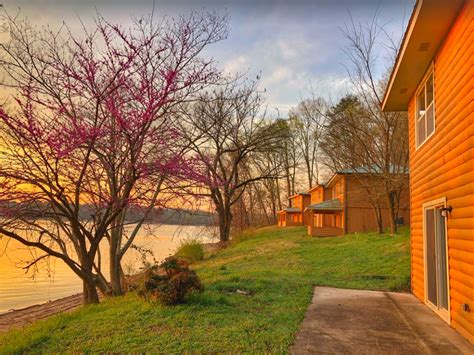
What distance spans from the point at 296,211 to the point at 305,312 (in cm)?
2719

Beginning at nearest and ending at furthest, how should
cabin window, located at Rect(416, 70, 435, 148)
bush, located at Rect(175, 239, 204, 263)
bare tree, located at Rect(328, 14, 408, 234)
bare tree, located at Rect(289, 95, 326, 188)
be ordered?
cabin window, located at Rect(416, 70, 435, 148) → bare tree, located at Rect(328, 14, 408, 234) → bush, located at Rect(175, 239, 204, 263) → bare tree, located at Rect(289, 95, 326, 188)

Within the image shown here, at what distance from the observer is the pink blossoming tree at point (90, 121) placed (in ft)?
21.4

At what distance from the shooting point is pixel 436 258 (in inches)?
249

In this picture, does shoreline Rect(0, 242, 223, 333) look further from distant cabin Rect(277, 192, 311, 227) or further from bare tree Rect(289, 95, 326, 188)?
bare tree Rect(289, 95, 326, 188)

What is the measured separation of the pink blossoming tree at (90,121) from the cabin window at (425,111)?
387 cm

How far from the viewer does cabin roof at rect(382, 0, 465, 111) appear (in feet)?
16.5

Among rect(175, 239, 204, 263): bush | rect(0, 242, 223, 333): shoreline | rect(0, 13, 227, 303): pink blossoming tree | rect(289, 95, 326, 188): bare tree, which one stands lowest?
rect(0, 242, 223, 333): shoreline

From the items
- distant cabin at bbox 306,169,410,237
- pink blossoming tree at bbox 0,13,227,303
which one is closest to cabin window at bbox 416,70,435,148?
pink blossoming tree at bbox 0,13,227,303

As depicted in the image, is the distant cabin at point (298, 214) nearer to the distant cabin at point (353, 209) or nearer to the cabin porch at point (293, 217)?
the cabin porch at point (293, 217)

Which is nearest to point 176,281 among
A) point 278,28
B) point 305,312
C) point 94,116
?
point 305,312

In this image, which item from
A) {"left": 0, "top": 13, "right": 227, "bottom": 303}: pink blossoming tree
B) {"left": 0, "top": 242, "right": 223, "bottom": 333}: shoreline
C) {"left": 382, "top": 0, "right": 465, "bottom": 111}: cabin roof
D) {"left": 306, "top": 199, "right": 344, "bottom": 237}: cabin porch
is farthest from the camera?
{"left": 306, "top": 199, "right": 344, "bottom": 237}: cabin porch

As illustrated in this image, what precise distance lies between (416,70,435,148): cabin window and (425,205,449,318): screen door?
1.35 meters

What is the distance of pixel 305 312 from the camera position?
6.12m

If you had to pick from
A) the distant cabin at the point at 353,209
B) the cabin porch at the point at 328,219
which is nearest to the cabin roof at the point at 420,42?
the distant cabin at the point at 353,209
